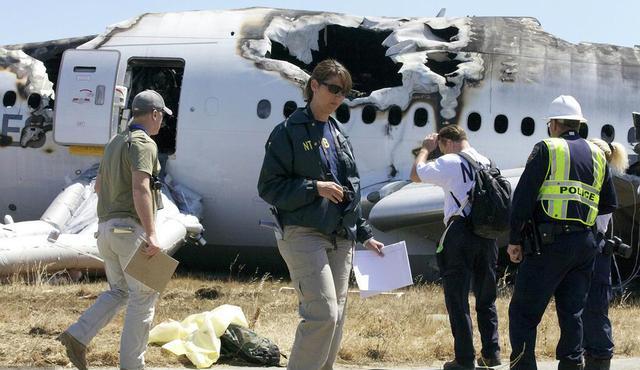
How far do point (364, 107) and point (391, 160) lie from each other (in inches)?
33.7

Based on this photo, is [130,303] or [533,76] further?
[533,76]

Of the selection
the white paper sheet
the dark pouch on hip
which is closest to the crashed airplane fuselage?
the white paper sheet

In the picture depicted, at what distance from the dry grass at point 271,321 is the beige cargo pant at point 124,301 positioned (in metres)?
0.69

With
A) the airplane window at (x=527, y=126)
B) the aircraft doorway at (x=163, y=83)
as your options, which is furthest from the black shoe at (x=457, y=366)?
the aircraft doorway at (x=163, y=83)

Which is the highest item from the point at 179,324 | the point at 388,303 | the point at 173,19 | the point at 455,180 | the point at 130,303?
the point at 173,19

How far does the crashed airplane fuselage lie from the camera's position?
46.9 feet

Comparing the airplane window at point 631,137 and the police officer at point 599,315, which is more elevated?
the airplane window at point 631,137

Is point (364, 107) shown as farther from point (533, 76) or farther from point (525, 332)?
point (525, 332)

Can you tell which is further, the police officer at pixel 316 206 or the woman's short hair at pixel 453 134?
the woman's short hair at pixel 453 134

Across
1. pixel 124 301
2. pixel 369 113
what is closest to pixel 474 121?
pixel 369 113

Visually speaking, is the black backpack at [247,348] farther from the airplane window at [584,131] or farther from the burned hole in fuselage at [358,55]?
the burned hole in fuselage at [358,55]

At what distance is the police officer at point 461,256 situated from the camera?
748 cm

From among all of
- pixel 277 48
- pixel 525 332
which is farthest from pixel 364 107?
pixel 525 332

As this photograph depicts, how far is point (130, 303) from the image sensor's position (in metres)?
6.73
